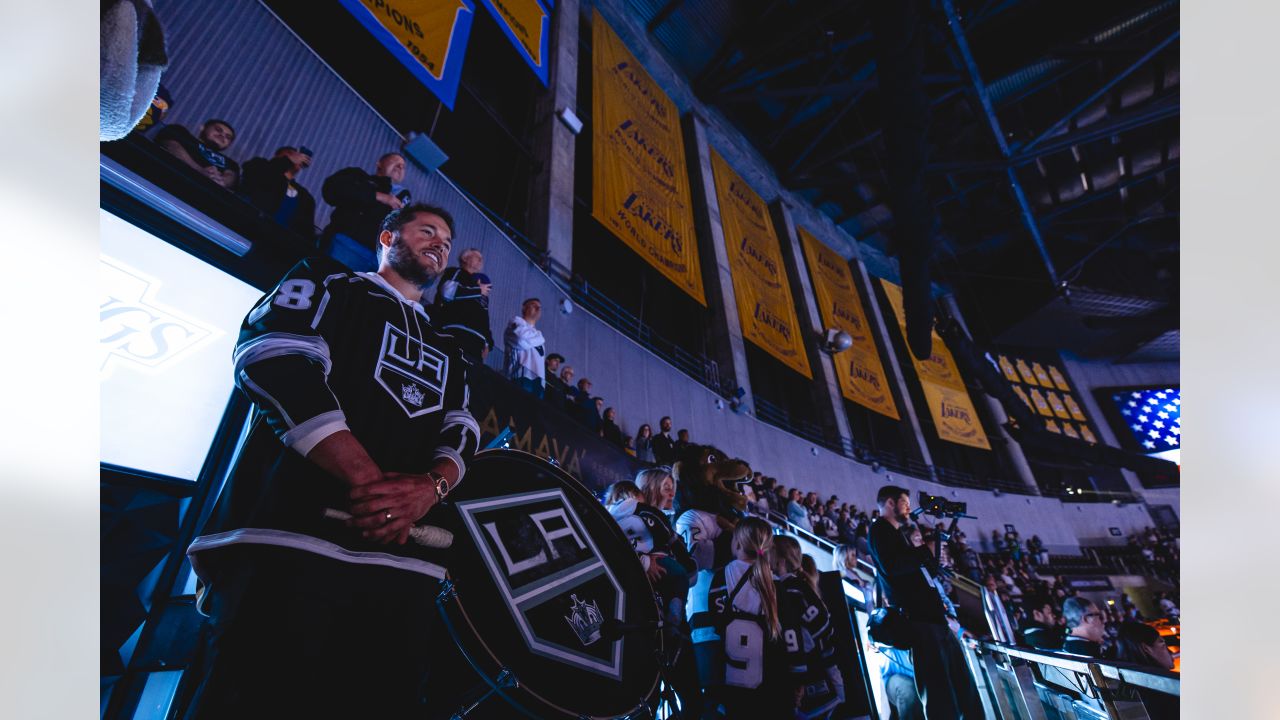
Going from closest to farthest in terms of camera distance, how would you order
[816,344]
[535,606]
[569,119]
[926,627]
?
[535,606] → [926,627] → [569,119] → [816,344]

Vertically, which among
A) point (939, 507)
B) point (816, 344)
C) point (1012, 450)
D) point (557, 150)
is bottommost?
point (939, 507)

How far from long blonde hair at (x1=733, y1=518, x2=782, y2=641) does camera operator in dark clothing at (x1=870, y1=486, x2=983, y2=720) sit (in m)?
0.79

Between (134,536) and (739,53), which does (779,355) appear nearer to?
(739,53)

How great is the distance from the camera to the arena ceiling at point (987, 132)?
478 inches

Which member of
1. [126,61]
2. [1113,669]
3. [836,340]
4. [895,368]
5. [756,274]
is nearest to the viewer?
[126,61]

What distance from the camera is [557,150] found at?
8.59 metres

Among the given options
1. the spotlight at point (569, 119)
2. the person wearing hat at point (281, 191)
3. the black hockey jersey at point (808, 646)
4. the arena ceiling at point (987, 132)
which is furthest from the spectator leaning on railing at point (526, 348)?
the arena ceiling at point (987, 132)

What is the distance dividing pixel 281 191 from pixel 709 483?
10.2 ft

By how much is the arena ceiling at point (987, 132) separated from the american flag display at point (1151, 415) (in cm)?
210

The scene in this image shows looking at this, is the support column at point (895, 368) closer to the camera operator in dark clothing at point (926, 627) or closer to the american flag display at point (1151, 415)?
the american flag display at point (1151, 415)

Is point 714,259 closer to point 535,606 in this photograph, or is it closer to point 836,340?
point 836,340

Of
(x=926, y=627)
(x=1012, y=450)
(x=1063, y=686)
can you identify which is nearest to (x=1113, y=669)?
Answer: (x=1063, y=686)

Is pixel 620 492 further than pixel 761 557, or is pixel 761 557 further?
pixel 620 492

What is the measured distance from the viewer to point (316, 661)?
0.96 meters
